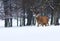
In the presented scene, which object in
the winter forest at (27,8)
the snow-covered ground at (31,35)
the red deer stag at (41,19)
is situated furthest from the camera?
the winter forest at (27,8)

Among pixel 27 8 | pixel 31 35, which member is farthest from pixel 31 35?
pixel 27 8

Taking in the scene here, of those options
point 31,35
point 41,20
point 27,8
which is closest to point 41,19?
point 41,20

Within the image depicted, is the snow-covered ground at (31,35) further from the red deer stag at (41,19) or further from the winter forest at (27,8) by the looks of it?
the winter forest at (27,8)

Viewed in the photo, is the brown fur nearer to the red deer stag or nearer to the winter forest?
the red deer stag

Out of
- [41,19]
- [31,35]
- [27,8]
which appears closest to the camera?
[31,35]

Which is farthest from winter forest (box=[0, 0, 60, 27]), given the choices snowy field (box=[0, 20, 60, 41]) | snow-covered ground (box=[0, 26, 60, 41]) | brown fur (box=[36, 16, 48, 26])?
snow-covered ground (box=[0, 26, 60, 41])

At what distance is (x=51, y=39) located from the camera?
33.1 ft

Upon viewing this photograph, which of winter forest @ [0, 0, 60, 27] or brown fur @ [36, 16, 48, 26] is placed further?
winter forest @ [0, 0, 60, 27]

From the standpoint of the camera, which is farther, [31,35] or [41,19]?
[41,19]

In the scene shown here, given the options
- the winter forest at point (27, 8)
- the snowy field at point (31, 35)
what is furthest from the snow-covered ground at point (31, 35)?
the winter forest at point (27, 8)

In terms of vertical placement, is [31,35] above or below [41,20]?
below

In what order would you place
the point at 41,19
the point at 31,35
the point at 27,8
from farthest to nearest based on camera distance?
the point at 27,8, the point at 41,19, the point at 31,35

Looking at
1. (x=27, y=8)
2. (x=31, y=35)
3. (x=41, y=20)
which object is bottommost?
(x=31, y=35)

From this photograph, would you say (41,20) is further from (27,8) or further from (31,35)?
(27,8)
